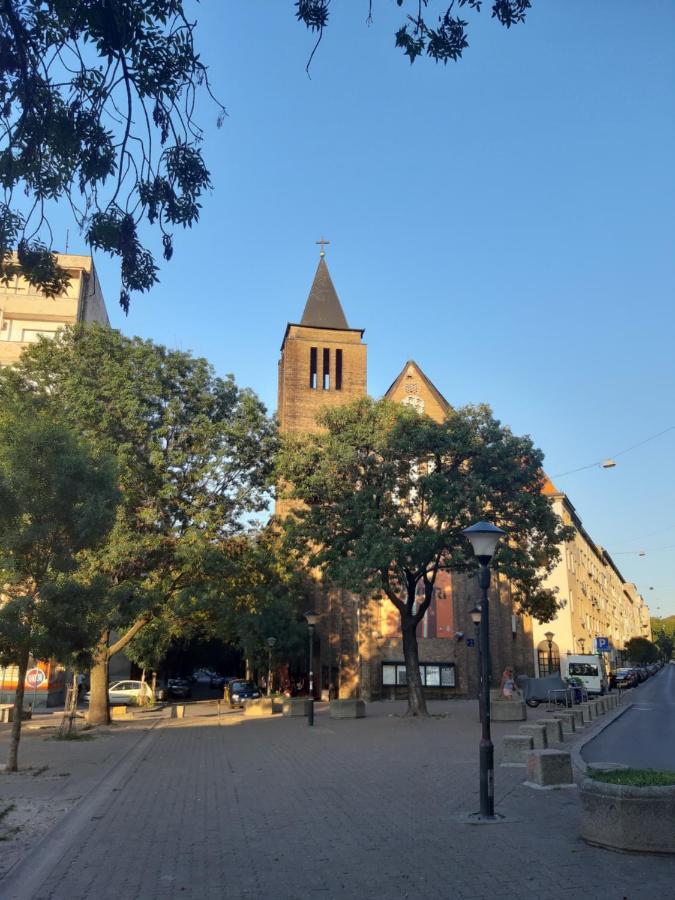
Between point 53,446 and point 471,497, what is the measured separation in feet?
43.8

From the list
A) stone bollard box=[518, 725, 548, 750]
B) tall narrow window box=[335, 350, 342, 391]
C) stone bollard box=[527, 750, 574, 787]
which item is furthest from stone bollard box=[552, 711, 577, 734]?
tall narrow window box=[335, 350, 342, 391]

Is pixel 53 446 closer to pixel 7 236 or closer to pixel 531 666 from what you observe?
pixel 7 236

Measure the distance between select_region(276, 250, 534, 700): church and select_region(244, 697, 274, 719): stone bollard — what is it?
381 inches

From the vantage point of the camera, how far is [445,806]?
30.3ft

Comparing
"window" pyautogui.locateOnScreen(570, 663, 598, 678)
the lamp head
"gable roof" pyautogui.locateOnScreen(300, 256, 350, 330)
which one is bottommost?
"window" pyautogui.locateOnScreen(570, 663, 598, 678)

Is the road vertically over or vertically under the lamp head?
under

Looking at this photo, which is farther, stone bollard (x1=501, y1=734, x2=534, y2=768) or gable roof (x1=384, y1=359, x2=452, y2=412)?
gable roof (x1=384, y1=359, x2=452, y2=412)

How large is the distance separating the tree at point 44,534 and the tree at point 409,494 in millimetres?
10363

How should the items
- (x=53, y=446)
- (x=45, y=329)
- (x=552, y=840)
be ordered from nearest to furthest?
1. (x=552, y=840)
2. (x=53, y=446)
3. (x=45, y=329)

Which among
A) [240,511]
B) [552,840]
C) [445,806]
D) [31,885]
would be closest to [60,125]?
[31,885]

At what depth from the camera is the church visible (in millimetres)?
40125

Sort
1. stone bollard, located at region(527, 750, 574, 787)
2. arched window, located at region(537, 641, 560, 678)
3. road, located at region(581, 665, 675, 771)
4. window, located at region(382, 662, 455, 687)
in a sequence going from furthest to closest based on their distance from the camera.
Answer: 1. arched window, located at region(537, 641, 560, 678)
2. window, located at region(382, 662, 455, 687)
3. road, located at region(581, 665, 675, 771)
4. stone bollard, located at region(527, 750, 574, 787)

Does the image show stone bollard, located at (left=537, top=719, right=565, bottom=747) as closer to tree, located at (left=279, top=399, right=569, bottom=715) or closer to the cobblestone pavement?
the cobblestone pavement

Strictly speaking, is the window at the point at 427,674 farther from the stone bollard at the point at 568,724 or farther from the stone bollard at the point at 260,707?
the stone bollard at the point at 568,724
